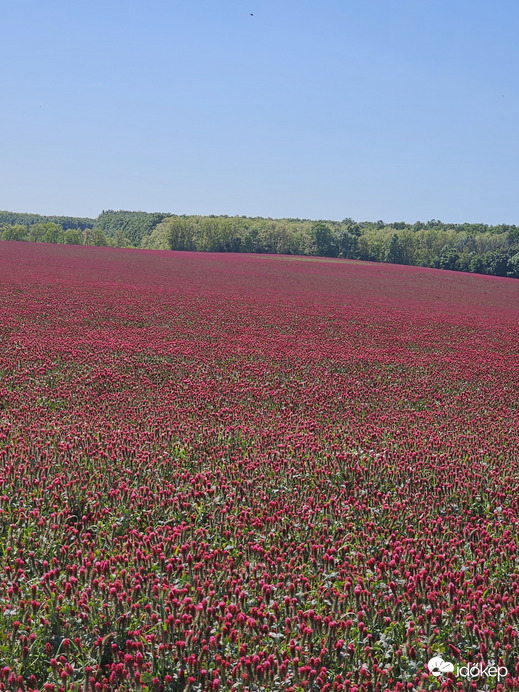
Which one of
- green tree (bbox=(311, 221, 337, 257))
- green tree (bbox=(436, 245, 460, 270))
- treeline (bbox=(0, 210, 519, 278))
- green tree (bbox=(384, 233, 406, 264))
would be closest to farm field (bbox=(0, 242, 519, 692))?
green tree (bbox=(436, 245, 460, 270))

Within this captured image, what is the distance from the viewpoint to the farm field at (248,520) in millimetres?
3904

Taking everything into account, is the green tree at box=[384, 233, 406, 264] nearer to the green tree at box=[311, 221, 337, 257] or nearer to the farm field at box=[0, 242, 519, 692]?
the green tree at box=[311, 221, 337, 257]

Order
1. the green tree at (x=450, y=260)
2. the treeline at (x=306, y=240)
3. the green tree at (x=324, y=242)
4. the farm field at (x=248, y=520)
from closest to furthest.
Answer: the farm field at (x=248, y=520) < the green tree at (x=450, y=260) < the treeline at (x=306, y=240) < the green tree at (x=324, y=242)

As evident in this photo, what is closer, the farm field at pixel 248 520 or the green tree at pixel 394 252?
the farm field at pixel 248 520

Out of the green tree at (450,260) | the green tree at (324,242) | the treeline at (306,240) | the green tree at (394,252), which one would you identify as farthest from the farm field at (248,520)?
the green tree at (324,242)

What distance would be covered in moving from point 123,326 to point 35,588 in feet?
46.0

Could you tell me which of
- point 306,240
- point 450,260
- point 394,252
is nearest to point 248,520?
point 450,260

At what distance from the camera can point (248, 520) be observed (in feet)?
19.4

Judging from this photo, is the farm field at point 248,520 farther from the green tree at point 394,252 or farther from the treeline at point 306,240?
the green tree at point 394,252

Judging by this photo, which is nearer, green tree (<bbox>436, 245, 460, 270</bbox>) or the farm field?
the farm field

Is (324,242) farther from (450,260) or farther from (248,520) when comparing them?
(248,520)

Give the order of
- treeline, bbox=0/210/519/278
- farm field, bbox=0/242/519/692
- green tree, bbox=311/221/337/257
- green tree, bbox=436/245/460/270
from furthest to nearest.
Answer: green tree, bbox=311/221/337/257, treeline, bbox=0/210/519/278, green tree, bbox=436/245/460/270, farm field, bbox=0/242/519/692

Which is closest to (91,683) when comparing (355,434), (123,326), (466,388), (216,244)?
(355,434)

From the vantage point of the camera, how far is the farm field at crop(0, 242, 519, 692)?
3.90 metres
